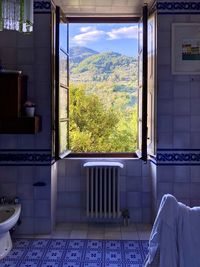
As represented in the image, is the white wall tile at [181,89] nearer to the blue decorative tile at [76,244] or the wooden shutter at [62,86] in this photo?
the wooden shutter at [62,86]

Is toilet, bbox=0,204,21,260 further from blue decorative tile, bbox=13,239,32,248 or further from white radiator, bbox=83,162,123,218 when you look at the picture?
white radiator, bbox=83,162,123,218

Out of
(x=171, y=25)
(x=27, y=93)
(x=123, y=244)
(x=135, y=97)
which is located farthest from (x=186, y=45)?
(x=123, y=244)

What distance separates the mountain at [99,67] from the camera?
3.74m

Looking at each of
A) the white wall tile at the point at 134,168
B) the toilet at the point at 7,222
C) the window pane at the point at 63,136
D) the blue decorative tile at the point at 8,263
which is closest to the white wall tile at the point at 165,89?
the white wall tile at the point at 134,168

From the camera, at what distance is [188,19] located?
320 cm

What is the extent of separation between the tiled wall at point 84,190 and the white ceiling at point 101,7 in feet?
4.97

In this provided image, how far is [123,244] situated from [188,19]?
210cm

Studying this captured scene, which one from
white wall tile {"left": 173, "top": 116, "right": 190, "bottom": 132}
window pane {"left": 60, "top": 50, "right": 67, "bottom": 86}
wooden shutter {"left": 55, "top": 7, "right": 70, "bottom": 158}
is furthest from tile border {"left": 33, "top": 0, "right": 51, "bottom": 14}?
white wall tile {"left": 173, "top": 116, "right": 190, "bottom": 132}

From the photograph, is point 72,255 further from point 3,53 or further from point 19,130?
A: point 3,53

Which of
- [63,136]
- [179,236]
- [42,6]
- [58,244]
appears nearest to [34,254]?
[58,244]

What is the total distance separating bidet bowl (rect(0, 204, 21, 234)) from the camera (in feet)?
8.84

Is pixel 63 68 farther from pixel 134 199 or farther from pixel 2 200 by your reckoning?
pixel 134 199

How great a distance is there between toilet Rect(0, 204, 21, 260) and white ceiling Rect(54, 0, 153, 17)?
194cm

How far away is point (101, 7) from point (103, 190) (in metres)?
1.81
